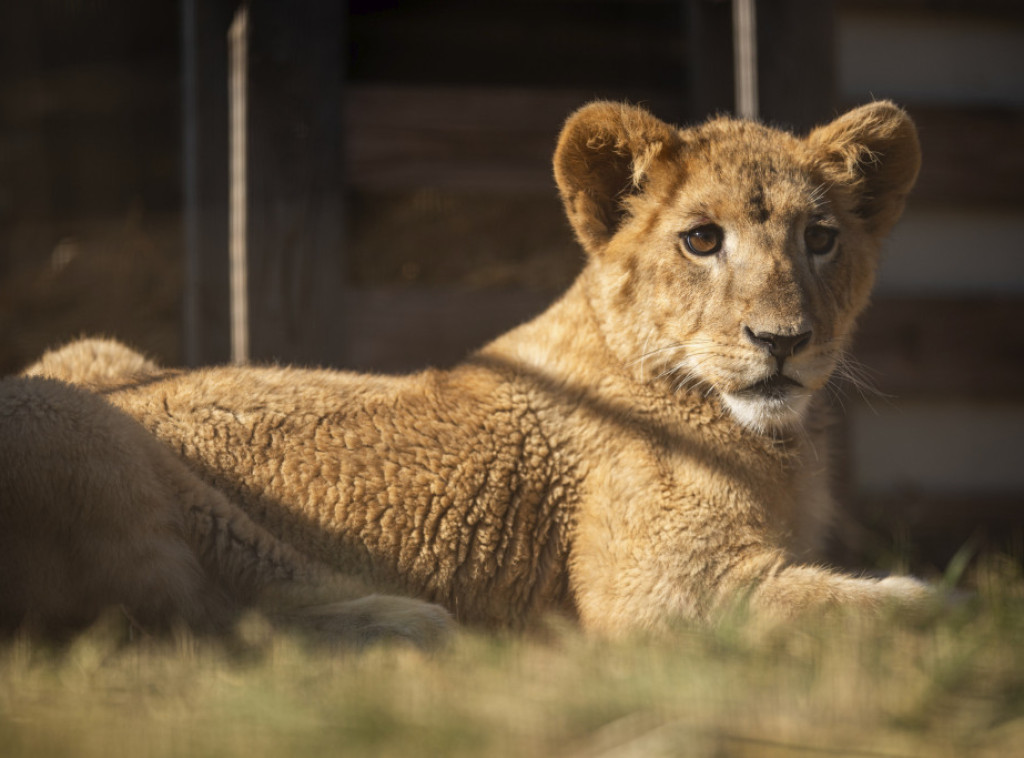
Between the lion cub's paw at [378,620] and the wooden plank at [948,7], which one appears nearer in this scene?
the lion cub's paw at [378,620]

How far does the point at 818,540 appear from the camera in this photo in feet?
12.3

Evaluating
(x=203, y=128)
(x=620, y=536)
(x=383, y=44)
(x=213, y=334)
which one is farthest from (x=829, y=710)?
(x=383, y=44)

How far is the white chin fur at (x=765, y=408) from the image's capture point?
3.43 metres

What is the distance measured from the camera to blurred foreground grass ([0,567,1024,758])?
6.16 feet

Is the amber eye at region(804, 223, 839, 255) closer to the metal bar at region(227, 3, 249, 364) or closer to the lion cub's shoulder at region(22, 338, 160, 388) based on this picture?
the lion cub's shoulder at region(22, 338, 160, 388)

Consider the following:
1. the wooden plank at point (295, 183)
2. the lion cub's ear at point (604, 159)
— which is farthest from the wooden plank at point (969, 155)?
the wooden plank at point (295, 183)

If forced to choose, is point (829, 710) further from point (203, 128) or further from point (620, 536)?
point (203, 128)

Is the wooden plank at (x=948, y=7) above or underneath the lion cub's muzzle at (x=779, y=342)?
above

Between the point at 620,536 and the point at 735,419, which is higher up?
the point at 735,419

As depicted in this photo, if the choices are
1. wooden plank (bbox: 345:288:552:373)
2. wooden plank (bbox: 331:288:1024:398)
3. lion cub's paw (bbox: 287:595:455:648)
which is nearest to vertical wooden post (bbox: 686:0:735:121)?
wooden plank (bbox: 331:288:1024:398)

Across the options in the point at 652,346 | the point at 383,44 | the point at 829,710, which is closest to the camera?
the point at 829,710

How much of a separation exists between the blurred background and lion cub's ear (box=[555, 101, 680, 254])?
180 centimetres

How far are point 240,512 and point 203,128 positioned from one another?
2793 mm

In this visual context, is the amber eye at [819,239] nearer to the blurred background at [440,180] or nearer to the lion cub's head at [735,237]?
the lion cub's head at [735,237]
